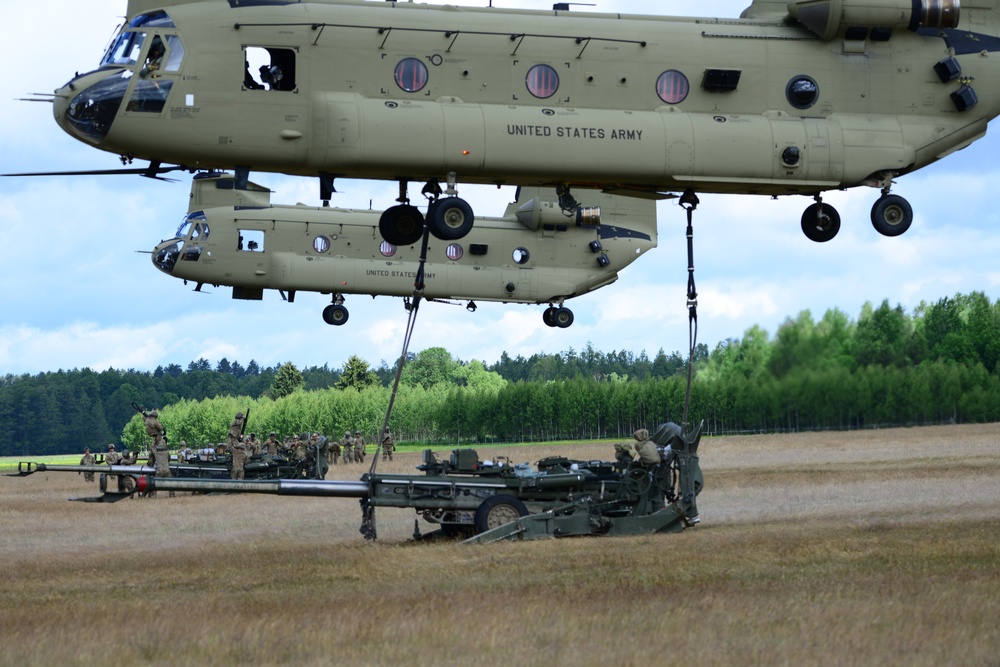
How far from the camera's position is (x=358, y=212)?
40.9 metres

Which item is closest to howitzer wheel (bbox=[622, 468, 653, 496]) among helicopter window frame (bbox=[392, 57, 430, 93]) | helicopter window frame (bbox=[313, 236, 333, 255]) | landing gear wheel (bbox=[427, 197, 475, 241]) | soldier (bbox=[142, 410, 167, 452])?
landing gear wheel (bbox=[427, 197, 475, 241])

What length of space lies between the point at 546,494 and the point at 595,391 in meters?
53.4

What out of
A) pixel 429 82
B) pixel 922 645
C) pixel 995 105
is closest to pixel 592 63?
pixel 429 82

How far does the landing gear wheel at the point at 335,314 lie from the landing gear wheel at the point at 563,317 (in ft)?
20.8

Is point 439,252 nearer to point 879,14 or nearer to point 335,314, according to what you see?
point 335,314

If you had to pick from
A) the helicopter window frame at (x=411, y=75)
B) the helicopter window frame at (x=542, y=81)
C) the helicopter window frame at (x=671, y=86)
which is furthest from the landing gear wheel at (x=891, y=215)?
the helicopter window frame at (x=411, y=75)

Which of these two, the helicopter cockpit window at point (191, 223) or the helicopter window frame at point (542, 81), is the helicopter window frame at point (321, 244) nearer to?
the helicopter cockpit window at point (191, 223)

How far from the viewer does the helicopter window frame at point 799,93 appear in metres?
17.7

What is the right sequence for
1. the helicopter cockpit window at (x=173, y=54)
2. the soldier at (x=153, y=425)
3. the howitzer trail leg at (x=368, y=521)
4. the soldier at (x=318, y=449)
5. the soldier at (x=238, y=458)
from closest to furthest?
the helicopter cockpit window at (x=173, y=54) → the howitzer trail leg at (x=368, y=521) → the soldier at (x=153, y=425) → the soldier at (x=238, y=458) → the soldier at (x=318, y=449)

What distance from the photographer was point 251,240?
129 feet

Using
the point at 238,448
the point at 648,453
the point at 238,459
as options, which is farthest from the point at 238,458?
the point at 648,453

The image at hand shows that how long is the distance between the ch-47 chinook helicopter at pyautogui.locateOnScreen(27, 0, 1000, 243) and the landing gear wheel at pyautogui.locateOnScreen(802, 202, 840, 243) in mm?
360

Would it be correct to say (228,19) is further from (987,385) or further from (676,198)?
(987,385)

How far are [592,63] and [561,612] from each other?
7849mm
